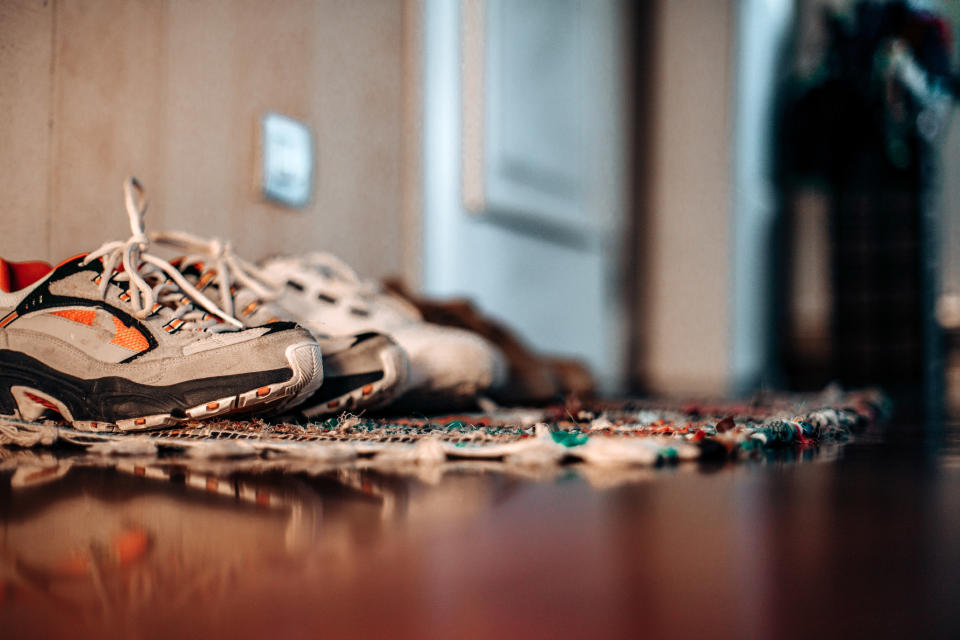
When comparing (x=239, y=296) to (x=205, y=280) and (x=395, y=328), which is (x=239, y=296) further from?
(x=395, y=328)

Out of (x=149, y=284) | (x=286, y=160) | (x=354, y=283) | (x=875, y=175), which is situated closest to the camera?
(x=149, y=284)

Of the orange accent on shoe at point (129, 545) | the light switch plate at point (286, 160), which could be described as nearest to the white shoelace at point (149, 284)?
the orange accent on shoe at point (129, 545)

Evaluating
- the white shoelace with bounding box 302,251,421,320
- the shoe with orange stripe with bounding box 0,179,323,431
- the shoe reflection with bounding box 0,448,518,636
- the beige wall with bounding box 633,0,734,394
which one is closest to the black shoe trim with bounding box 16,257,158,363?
the shoe with orange stripe with bounding box 0,179,323,431

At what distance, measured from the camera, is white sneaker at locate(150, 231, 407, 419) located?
0.67 m

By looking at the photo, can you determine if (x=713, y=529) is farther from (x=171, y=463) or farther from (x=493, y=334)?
(x=493, y=334)

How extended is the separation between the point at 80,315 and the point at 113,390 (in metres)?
0.07

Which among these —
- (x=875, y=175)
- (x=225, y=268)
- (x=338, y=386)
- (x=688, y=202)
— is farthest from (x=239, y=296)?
(x=875, y=175)

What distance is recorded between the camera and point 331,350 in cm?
68

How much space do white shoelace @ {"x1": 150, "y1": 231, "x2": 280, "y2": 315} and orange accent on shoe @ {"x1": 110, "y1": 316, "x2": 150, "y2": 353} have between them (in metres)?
0.09

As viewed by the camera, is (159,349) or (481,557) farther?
(159,349)

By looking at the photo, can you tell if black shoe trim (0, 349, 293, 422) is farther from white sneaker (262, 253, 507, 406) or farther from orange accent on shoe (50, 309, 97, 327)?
white sneaker (262, 253, 507, 406)

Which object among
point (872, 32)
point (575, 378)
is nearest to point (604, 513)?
point (575, 378)

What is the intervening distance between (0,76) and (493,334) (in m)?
0.70

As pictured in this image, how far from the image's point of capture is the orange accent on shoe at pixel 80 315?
61cm
